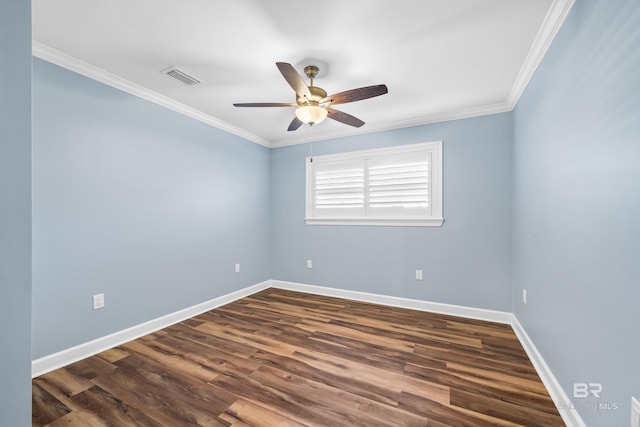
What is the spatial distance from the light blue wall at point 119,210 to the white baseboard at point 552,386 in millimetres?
3270

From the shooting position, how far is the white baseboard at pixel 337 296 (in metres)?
1.65

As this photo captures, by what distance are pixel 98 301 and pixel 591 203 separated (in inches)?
136

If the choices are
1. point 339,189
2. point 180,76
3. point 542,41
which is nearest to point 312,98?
point 180,76

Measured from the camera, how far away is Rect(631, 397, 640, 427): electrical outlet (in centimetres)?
95

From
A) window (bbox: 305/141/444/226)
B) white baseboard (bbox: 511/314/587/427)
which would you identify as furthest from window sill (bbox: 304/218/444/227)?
white baseboard (bbox: 511/314/587/427)

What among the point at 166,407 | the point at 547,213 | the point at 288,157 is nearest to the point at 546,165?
the point at 547,213

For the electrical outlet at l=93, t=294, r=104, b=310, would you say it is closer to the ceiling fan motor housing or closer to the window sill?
the ceiling fan motor housing

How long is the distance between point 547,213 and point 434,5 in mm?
1533

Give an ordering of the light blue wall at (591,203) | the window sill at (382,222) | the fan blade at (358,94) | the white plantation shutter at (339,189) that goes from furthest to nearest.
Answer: the white plantation shutter at (339,189) → the window sill at (382,222) → the fan blade at (358,94) → the light blue wall at (591,203)

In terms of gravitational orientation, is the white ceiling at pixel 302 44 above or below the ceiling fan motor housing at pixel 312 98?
above

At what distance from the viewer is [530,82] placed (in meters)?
2.18

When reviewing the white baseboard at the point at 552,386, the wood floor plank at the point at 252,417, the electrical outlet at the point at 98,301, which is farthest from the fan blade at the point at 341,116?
the electrical outlet at the point at 98,301

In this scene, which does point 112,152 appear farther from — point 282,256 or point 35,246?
point 282,256

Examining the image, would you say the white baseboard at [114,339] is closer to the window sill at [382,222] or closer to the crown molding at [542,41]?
the window sill at [382,222]
